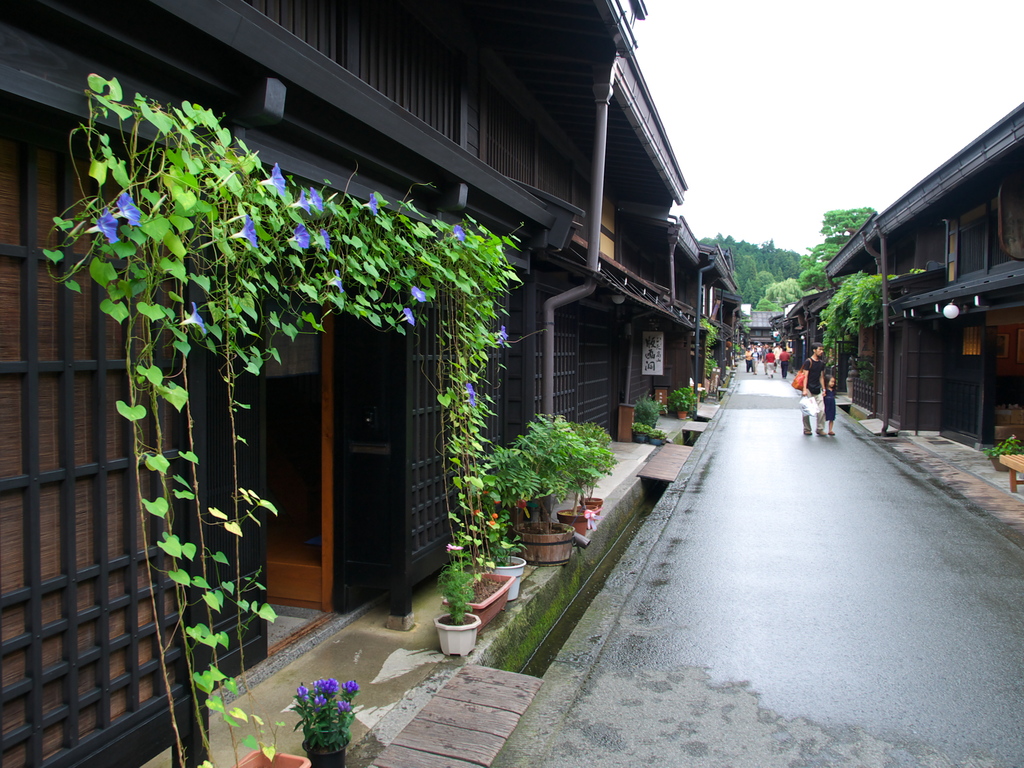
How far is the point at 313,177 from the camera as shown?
3732mm

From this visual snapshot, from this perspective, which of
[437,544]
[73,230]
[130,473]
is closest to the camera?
[73,230]

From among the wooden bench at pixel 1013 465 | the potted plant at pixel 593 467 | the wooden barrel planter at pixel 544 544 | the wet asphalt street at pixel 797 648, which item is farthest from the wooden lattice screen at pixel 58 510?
the wooden bench at pixel 1013 465

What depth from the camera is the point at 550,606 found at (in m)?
6.34

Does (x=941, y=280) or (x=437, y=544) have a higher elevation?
(x=941, y=280)

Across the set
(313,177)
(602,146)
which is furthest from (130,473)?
(602,146)

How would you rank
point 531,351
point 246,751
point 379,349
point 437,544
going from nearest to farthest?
point 246,751
point 379,349
point 437,544
point 531,351

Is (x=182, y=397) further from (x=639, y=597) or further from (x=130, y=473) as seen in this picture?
(x=639, y=597)

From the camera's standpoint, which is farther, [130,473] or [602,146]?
[602,146]

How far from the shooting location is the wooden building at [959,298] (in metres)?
12.4

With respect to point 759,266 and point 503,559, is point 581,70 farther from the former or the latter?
point 759,266

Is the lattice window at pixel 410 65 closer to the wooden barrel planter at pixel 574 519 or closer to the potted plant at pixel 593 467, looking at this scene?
the potted plant at pixel 593 467

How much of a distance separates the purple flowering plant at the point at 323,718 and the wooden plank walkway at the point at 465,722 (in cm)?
37

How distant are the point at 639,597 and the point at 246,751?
4.03 meters

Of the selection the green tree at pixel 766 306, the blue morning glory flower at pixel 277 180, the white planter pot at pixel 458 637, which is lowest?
the white planter pot at pixel 458 637
